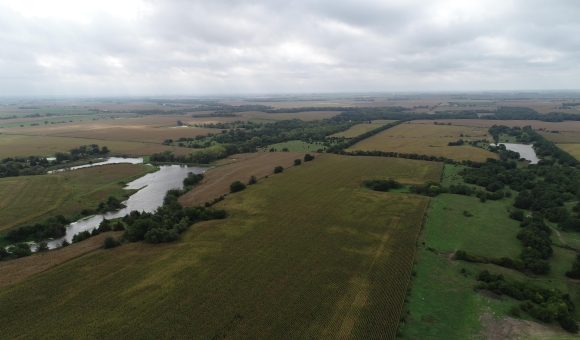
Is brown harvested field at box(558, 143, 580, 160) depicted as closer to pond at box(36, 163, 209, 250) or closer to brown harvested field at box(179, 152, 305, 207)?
brown harvested field at box(179, 152, 305, 207)

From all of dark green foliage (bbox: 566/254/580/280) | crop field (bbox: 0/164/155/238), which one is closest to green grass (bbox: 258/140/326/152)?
crop field (bbox: 0/164/155/238)

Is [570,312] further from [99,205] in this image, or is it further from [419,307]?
[99,205]

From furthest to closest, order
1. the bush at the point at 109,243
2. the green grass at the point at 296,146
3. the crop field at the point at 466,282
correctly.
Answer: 1. the green grass at the point at 296,146
2. the bush at the point at 109,243
3. the crop field at the point at 466,282

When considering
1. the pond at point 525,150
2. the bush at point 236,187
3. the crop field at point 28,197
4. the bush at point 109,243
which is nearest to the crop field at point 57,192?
the crop field at point 28,197

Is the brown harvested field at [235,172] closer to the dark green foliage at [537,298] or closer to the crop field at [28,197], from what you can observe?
the crop field at [28,197]

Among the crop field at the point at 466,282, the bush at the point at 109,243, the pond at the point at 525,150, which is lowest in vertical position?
the crop field at the point at 466,282

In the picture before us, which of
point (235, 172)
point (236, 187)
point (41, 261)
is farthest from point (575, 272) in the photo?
point (235, 172)

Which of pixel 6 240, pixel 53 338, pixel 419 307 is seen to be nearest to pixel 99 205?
pixel 6 240
